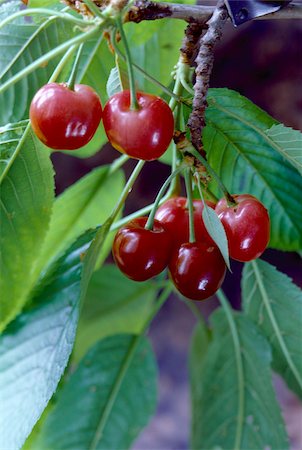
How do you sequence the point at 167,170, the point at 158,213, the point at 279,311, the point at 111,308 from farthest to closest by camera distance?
the point at 167,170 → the point at 111,308 → the point at 279,311 → the point at 158,213

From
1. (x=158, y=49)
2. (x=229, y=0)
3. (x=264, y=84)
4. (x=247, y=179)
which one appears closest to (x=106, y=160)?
(x=264, y=84)

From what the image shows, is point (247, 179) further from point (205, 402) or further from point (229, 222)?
point (205, 402)

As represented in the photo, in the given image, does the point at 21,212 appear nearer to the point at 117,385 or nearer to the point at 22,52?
the point at 22,52

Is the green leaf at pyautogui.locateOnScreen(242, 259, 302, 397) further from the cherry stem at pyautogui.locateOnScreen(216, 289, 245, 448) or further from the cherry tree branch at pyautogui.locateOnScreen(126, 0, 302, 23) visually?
the cherry tree branch at pyautogui.locateOnScreen(126, 0, 302, 23)

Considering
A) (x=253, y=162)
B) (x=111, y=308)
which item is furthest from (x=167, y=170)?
(x=253, y=162)

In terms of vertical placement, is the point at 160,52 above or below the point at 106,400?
above

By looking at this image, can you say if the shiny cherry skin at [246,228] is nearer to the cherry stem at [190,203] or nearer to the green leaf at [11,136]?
the cherry stem at [190,203]
